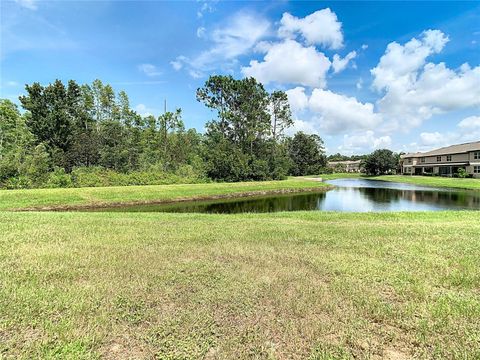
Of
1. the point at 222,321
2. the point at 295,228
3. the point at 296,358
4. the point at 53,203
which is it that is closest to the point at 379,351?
the point at 296,358

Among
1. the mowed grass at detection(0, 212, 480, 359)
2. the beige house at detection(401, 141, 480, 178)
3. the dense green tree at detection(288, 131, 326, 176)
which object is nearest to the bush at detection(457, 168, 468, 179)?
the beige house at detection(401, 141, 480, 178)

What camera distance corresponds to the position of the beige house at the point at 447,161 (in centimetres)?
4525

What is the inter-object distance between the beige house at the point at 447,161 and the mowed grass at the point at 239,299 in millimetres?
51989

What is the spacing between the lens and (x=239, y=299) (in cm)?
386

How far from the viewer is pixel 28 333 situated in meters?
3.11

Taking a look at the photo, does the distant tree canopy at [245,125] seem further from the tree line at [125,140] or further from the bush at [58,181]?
the bush at [58,181]

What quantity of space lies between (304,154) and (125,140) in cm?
4959

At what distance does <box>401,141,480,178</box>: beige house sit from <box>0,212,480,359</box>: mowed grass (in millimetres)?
51989

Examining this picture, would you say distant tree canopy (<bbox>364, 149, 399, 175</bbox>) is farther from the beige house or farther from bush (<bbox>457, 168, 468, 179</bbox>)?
bush (<bbox>457, 168, 468, 179</bbox>)

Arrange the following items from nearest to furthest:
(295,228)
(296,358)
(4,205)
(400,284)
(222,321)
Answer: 1. (296,358)
2. (222,321)
3. (400,284)
4. (295,228)
5. (4,205)

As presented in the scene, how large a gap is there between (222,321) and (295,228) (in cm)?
590

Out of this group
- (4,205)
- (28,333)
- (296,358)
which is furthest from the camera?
(4,205)

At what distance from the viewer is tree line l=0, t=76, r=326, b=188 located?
29.3 metres

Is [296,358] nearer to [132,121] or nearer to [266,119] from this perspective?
[266,119]
